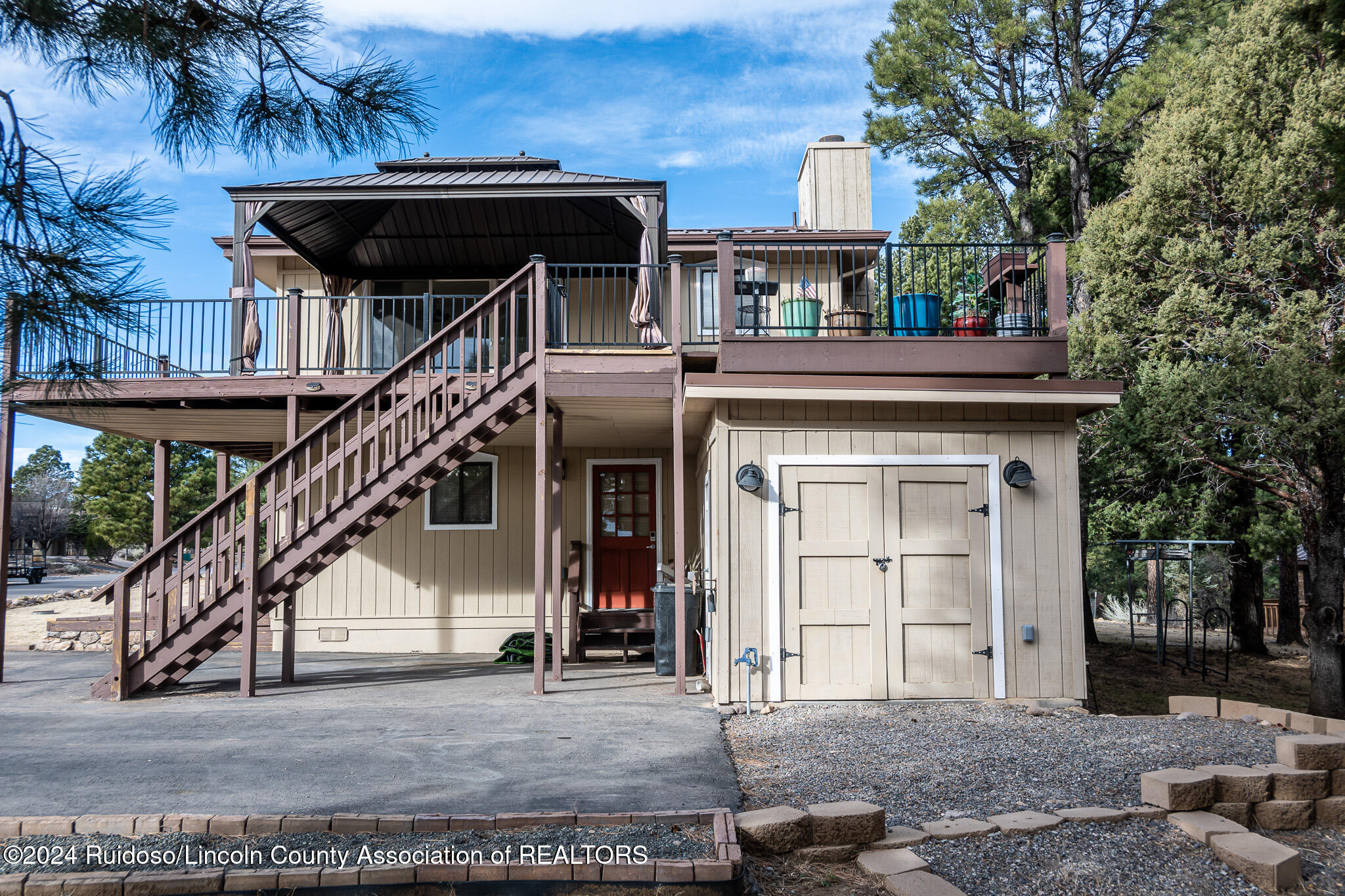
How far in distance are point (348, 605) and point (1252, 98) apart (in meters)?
12.9

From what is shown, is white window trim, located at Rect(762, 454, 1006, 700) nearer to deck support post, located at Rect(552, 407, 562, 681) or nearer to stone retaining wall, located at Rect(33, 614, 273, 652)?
deck support post, located at Rect(552, 407, 562, 681)

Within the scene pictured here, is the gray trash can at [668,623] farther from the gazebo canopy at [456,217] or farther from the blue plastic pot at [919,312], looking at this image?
the gazebo canopy at [456,217]

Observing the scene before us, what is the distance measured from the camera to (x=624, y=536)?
37.4 feet

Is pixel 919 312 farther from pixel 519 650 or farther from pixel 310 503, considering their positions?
pixel 519 650

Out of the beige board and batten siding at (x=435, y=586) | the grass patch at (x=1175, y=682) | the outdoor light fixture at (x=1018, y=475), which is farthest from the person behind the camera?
the grass patch at (x=1175, y=682)

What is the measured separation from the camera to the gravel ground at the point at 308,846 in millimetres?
3258

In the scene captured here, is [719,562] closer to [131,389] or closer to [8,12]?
[8,12]

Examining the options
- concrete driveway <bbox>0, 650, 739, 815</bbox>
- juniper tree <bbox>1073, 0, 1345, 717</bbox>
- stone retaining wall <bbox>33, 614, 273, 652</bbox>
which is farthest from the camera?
stone retaining wall <bbox>33, 614, 273, 652</bbox>

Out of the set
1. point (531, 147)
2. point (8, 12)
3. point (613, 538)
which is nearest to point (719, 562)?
point (613, 538)

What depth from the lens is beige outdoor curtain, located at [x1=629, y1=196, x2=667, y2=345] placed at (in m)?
8.58

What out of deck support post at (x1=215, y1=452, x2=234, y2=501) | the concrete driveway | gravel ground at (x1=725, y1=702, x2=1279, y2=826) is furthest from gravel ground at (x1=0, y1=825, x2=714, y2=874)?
deck support post at (x1=215, y1=452, x2=234, y2=501)

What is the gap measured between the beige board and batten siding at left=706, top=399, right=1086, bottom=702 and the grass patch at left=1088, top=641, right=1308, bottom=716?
477 cm

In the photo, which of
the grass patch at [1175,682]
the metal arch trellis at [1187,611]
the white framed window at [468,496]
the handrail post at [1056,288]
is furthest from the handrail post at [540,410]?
the metal arch trellis at [1187,611]

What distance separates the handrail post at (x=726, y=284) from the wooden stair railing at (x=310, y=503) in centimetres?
161
